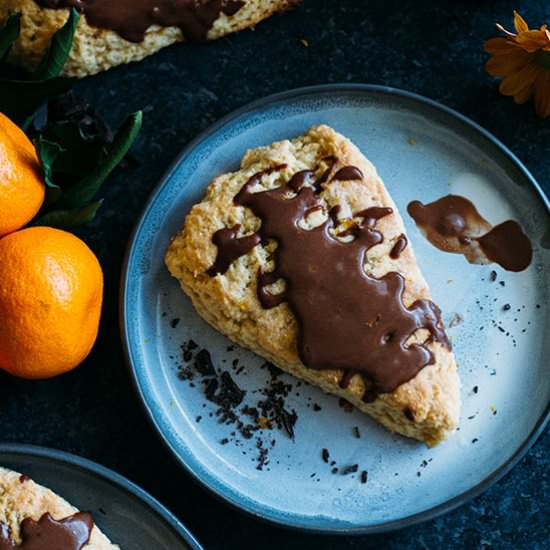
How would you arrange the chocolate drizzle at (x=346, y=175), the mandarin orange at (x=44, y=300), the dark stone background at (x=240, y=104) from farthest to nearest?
the dark stone background at (x=240, y=104), the chocolate drizzle at (x=346, y=175), the mandarin orange at (x=44, y=300)

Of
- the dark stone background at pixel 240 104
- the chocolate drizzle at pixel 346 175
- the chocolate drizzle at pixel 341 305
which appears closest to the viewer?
the chocolate drizzle at pixel 341 305

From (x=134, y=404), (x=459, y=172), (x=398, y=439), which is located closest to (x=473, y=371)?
(x=398, y=439)

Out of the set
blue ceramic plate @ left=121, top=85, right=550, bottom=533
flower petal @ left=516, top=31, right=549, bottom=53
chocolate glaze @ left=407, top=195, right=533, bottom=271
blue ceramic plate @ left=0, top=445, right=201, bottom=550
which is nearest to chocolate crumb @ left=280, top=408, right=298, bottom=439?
blue ceramic plate @ left=121, top=85, right=550, bottom=533

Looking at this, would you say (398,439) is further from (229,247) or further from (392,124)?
(392,124)

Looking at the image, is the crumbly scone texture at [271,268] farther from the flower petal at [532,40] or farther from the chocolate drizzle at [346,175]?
the flower petal at [532,40]

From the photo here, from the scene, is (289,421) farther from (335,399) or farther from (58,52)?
(58,52)

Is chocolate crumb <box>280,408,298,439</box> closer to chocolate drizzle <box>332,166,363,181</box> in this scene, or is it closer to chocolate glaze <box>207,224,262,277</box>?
chocolate glaze <box>207,224,262,277</box>

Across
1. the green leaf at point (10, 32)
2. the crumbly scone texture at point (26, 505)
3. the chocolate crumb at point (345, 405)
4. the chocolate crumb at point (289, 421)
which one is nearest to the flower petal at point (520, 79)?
the chocolate crumb at point (345, 405)
